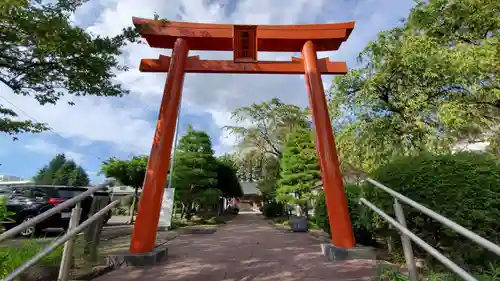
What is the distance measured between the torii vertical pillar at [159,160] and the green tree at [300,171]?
338 inches

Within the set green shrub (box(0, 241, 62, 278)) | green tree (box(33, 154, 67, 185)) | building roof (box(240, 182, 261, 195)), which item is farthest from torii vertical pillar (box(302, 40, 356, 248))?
green tree (box(33, 154, 67, 185))

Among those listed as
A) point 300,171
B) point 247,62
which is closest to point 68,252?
point 247,62

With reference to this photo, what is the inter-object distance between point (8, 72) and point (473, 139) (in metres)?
14.1

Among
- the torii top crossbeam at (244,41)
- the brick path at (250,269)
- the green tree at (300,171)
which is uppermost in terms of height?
the torii top crossbeam at (244,41)

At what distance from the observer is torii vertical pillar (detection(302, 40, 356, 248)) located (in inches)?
189

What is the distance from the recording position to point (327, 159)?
17.2 ft

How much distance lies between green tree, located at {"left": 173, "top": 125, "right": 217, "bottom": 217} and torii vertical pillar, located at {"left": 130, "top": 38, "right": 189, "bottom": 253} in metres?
9.83

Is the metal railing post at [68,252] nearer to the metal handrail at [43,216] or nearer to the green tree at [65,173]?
the metal handrail at [43,216]

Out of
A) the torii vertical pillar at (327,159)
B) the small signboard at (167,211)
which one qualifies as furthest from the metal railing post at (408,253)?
the small signboard at (167,211)

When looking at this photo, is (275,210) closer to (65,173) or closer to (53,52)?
(53,52)

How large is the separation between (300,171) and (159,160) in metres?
9.30

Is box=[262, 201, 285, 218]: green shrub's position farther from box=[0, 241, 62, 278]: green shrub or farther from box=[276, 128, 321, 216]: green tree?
box=[0, 241, 62, 278]: green shrub

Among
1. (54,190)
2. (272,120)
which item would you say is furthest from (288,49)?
(272,120)

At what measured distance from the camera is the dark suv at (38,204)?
697 centimetres
